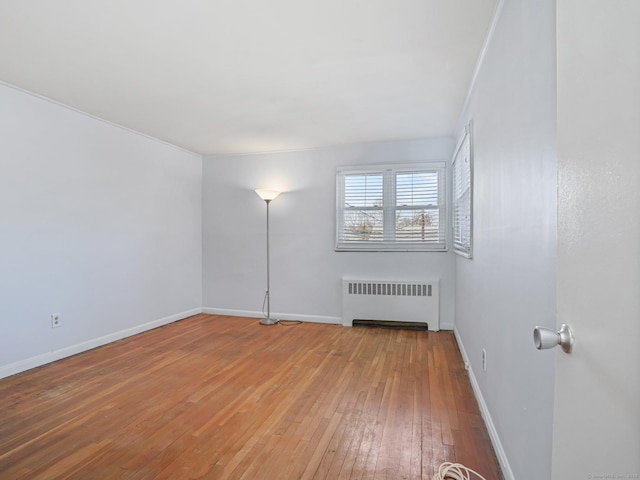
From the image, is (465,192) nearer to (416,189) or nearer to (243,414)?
(416,189)

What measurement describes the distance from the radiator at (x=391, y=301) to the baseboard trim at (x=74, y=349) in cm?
241

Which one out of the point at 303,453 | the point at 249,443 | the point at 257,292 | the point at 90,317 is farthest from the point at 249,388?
the point at 257,292

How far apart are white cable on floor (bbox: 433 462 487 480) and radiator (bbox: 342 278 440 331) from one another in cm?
271

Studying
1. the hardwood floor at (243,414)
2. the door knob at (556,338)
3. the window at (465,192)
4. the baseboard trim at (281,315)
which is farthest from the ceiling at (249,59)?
the baseboard trim at (281,315)

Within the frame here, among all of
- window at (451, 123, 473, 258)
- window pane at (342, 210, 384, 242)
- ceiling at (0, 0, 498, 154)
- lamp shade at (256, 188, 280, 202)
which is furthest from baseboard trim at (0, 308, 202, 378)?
window at (451, 123, 473, 258)

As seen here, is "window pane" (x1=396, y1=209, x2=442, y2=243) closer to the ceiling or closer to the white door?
the ceiling

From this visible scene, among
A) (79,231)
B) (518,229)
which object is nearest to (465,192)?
(518,229)

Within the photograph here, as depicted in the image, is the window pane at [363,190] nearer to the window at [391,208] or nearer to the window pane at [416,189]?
the window at [391,208]

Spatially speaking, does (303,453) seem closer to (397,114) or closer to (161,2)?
(161,2)

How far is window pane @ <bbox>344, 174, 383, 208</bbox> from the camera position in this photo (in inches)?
185

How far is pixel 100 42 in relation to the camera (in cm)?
226

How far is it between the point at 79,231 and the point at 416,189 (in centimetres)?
383

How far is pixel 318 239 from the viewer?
4.89m

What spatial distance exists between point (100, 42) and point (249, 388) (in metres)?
2.60
